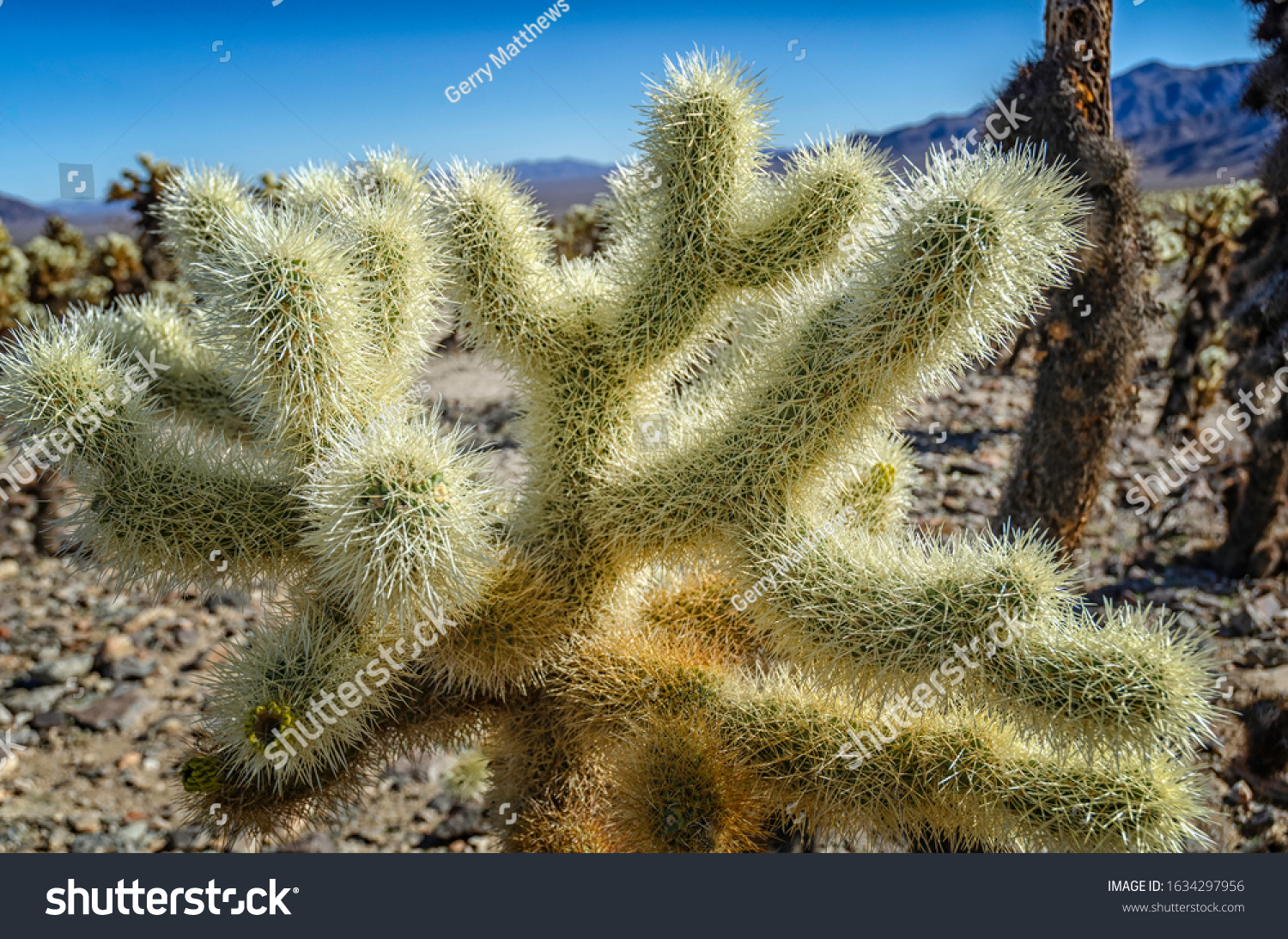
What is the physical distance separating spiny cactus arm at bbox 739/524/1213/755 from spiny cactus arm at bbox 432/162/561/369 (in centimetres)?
69

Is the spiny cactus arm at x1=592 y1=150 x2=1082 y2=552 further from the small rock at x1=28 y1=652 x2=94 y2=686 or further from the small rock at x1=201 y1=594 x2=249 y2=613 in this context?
the small rock at x1=201 y1=594 x2=249 y2=613

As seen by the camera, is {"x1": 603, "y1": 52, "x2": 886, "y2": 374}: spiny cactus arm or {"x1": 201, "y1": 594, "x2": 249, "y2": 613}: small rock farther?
{"x1": 201, "y1": 594, "x2": 249, "y2": 613}: small rock

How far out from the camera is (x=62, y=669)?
11.1ft

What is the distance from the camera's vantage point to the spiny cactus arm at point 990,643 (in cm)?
135

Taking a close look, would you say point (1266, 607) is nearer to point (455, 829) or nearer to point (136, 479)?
point (455, 829)

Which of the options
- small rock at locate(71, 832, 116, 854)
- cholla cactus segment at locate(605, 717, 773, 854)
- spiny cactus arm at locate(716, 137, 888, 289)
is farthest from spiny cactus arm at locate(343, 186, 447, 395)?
small rock at locate(71, 832, 116, 854)

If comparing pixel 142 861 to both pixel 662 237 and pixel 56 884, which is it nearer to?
pixel 56 884

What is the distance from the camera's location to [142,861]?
1692 mm

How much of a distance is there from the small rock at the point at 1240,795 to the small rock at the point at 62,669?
4.13 m

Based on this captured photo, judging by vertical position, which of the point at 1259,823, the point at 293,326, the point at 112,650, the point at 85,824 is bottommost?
the point at 1259,823

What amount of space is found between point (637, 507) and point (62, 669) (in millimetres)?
2902

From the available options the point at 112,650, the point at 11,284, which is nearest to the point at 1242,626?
the point at 112,650

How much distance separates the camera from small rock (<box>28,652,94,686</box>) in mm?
3342

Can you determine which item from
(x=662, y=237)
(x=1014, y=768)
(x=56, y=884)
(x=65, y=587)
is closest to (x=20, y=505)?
(x=65, y=587)
